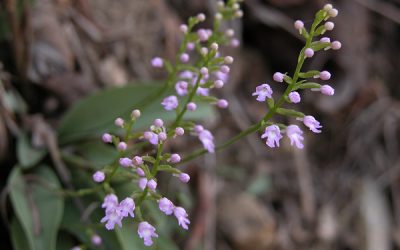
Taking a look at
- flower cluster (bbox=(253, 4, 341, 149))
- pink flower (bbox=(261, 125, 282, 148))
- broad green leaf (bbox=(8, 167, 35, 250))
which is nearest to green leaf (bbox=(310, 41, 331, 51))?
flower cluster (bbox=(253, 4, 341, 149))

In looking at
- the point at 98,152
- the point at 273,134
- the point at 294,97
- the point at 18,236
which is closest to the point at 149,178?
the point at 273,134

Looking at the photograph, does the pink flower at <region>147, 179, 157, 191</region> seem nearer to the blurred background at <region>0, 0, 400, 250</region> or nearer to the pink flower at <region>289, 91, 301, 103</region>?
the pink flower at <region>289, 91, 301, 103</region>

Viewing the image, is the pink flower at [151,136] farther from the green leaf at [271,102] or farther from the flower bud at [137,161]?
the green leaf at [271,102]

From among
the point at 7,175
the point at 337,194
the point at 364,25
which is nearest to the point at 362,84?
the point at 364,25

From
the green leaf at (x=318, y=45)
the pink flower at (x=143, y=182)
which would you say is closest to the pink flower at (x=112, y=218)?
the pink flower at (x=143, y=182)

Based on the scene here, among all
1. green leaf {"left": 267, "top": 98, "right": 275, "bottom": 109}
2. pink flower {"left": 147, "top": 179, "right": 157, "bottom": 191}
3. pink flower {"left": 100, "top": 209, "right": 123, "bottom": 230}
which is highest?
green leaf {"left": 267, "top": 98, "right": 275, "bottom": 109}

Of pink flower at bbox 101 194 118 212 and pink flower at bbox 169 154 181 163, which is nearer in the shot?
pink flower at bbox 169 154 181 163
